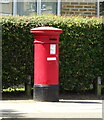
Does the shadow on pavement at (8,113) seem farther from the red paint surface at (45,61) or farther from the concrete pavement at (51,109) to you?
the red paint surface at (45,61)

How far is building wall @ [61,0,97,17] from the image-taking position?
16344 millimetres

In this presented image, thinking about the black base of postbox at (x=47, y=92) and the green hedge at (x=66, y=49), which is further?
the green hedge at (x=66, y=49)

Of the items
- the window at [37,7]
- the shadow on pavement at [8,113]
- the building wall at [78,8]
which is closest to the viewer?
the shadow on pavement at [8,113]

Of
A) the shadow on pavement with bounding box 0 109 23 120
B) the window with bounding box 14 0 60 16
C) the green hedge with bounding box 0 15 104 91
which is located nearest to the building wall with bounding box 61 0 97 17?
the window with bounding box 14 0 60 16

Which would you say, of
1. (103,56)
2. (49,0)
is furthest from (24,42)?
(49,0)

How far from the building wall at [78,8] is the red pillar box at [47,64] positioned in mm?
5680

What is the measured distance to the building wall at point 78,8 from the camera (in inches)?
643

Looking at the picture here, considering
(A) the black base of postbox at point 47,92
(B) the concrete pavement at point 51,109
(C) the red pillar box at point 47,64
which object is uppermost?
(C) the red pillar box at point 47,64

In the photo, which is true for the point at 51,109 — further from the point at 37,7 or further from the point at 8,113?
the point at 37,7

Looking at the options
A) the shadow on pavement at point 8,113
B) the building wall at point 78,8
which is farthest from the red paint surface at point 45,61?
the building wall at point 78,8

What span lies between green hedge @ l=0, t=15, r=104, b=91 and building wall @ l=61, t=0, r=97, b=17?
378 centimetres

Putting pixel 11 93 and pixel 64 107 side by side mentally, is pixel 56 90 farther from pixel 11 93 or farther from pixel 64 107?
pixel 11 93

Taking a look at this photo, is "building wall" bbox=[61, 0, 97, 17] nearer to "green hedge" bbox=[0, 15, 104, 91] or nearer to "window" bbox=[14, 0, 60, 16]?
"window" bbox=[14, 0, 60, 16]

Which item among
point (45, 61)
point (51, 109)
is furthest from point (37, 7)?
point (51, 109)
